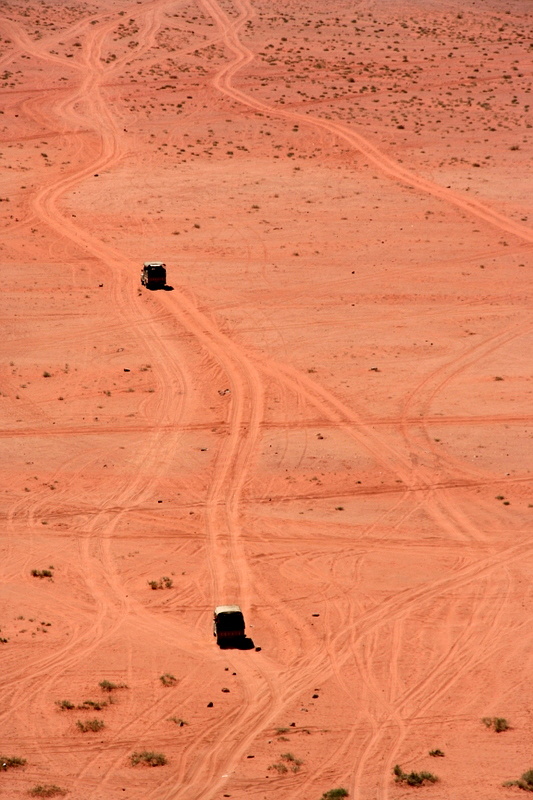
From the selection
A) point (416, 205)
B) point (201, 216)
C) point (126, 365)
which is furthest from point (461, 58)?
point (126, 365)

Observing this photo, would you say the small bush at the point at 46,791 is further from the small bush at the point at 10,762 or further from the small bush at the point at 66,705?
the small bush at the point at 66,705

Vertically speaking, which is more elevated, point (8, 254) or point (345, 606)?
point (8, 254)

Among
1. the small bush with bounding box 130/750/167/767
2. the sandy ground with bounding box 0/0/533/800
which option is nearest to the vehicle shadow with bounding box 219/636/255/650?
the sandy ground with bounding box 0/0/533/800

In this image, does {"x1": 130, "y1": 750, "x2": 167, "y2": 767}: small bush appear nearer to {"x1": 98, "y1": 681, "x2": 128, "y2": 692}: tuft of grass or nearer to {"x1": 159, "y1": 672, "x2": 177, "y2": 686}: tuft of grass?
{"x1": 98, "y1": 681, "x2": 128, "y2": 692}: tuft of grass

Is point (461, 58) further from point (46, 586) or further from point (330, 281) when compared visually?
point (46, 586)

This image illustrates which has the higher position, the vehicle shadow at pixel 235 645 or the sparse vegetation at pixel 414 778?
the vehicle shadow at pixel 235 645

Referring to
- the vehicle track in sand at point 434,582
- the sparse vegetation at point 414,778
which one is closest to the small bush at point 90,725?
the vehicle track in sand at point 434,582
